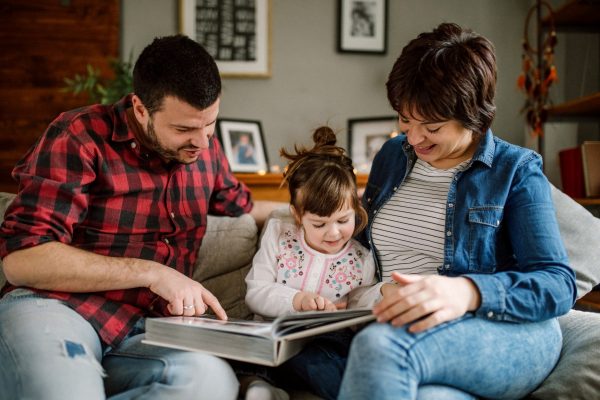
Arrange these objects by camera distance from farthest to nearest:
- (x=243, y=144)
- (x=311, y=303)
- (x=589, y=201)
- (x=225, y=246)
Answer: (x=243, y=144) → (x=589, y=201) → (x=225, y=246) → (x=311, y=303)

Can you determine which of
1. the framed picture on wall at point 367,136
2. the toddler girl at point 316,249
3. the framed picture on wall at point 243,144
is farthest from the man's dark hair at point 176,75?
the framed picture on wall at point 367,136

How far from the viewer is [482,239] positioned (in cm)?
138

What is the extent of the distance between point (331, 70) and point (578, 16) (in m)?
1.17

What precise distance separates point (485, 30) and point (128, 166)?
7.36 ft

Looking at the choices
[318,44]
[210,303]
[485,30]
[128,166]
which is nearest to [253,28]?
[318,44]

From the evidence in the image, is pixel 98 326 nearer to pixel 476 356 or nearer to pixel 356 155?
pixel 476 356

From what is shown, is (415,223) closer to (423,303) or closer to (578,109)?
(423,303)

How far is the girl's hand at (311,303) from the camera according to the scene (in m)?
1.43

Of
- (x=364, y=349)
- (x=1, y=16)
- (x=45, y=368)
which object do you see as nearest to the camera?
(x=364, y=349)

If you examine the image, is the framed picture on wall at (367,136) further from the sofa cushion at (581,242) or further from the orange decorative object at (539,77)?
the sofa cushion at (581,242)

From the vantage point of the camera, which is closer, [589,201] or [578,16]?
[589,201]

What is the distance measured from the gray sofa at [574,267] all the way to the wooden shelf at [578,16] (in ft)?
3.65

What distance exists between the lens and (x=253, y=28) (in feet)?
9.88

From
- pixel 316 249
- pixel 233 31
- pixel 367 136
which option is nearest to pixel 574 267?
pixel 316 249
